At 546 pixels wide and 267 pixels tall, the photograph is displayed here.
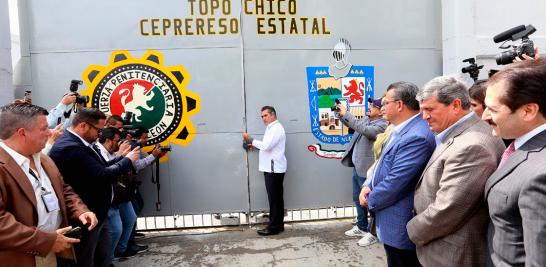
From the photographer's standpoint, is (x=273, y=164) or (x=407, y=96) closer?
(x=407, y=96)

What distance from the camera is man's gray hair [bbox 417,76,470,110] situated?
2.28 m

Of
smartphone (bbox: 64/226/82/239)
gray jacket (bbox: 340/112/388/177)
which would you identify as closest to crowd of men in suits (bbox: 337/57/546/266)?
gray jacket (bbox: 340/112/388/177)

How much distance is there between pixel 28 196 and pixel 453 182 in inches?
99.6

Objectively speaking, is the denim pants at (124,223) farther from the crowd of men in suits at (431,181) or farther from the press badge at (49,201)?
the press badge at (49,201)

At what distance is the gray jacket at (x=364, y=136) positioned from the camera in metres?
4.66

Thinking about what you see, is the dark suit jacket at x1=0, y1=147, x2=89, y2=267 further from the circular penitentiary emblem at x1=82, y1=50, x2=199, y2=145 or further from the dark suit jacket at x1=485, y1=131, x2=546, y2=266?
the circular penitentiary emblem at x1=82, y1=50, x2=199, y2=145

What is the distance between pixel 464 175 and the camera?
2.02 metres

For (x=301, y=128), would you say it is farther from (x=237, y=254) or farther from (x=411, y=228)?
(x=411, y=228)

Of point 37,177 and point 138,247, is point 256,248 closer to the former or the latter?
point 138,247

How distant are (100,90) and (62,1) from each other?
1.30m

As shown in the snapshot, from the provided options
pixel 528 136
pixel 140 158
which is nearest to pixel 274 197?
pixel 140 158

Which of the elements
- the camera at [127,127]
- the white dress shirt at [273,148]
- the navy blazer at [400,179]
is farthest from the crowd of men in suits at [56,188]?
the navy blazer at [400,179]

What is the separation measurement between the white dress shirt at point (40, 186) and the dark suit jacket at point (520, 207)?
8.55ft

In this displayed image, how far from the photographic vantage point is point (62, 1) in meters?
5.17
